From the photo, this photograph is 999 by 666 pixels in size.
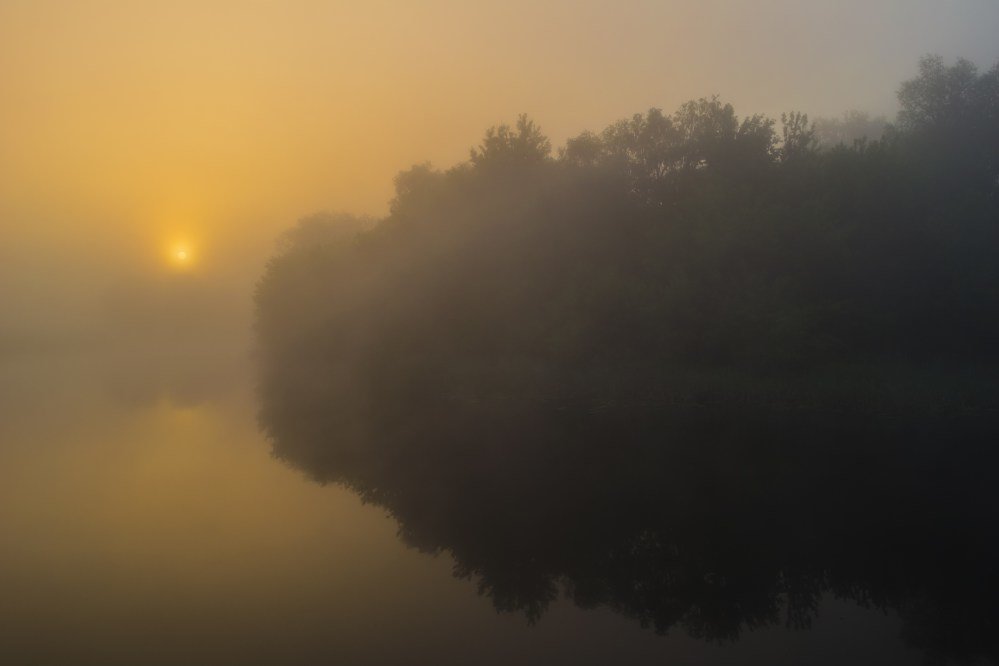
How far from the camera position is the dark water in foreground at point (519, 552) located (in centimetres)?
966

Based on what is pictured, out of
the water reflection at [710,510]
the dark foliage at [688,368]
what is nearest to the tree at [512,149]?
the dark foliage at [688,368]

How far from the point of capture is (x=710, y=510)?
15.3 m

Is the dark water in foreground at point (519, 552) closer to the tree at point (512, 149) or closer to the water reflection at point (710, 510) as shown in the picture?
the water reflection at point (710, 510)

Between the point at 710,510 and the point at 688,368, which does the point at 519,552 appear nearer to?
the point at 710,510

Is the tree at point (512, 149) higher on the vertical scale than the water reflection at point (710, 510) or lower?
higher

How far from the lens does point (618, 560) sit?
1263 centimetres

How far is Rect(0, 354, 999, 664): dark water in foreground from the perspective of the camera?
31.7 ft

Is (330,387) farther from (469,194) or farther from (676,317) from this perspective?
(676,317)

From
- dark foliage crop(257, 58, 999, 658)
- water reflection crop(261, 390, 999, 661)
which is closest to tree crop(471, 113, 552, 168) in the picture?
dark foliage crop(257, 58, 999, 658)

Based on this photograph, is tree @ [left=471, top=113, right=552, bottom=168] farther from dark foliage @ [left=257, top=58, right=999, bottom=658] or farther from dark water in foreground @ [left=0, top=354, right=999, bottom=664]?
dark water in foreground @ [left=0, top=354, right=999, bottom=664]

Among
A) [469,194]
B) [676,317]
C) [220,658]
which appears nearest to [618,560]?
[220,658]

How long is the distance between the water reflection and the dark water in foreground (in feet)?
0.22

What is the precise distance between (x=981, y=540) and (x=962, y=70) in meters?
38.7

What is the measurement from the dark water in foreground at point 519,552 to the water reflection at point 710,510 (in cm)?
7
